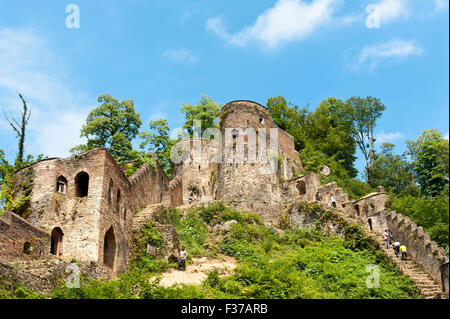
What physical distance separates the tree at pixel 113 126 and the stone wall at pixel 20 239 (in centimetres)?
1809

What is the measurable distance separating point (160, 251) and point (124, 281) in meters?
4.46

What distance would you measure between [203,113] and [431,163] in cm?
1988

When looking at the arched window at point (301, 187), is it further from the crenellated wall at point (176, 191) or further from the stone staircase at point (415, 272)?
the crenellated wall at point (176, 191)

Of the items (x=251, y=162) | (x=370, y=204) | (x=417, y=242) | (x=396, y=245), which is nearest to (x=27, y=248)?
(x=396, y=245)

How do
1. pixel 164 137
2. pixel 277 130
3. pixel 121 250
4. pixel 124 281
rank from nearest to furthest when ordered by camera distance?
pixel 124 281 < pixel 121 250 < pixel 277 130 < pixel 164 137

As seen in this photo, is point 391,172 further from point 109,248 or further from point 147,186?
point 109,248

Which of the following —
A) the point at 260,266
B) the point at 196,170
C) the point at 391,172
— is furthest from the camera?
the point at 391,172

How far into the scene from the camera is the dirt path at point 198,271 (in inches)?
816

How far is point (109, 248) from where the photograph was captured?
22.0 m

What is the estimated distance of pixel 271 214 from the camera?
33.2m

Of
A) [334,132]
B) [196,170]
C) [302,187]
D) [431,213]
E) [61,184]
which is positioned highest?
[334,132]

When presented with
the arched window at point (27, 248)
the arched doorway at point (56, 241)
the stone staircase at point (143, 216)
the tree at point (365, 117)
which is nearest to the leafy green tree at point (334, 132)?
the tree at point (365, 117)
